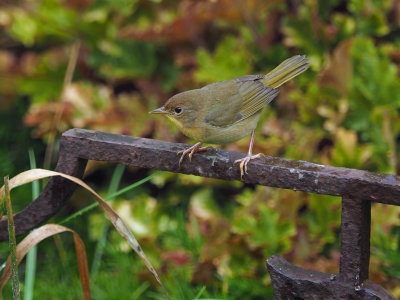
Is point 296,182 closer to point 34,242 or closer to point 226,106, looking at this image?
point 34,242

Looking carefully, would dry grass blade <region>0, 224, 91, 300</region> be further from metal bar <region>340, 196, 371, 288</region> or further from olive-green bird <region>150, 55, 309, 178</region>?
metal bar <region>340, 196, 371, 288</region>

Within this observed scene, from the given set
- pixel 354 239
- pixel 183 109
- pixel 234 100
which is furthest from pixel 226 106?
pixel 354 239

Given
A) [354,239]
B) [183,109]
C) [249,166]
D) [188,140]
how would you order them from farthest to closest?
1. [188,140]
2. [183,109]
3. [249,166]
4. [354,239]

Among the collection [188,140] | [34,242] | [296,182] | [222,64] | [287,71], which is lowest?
[34,242]

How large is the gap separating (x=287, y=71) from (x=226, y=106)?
27 cm

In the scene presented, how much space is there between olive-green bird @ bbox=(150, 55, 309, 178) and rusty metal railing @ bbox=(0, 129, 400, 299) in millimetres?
547

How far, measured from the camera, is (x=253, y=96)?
90.7 inches

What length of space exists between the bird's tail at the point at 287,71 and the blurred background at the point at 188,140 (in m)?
0.36

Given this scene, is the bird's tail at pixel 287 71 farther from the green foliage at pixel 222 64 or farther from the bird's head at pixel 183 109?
the green foliage at pixel 222 64

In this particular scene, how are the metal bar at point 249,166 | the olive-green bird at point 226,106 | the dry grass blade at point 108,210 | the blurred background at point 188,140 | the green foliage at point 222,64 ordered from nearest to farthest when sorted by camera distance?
the metal bar at point 249,166
the dry grass blade at point 108,210
the olive-green bird at point 226,106
the blurred background at point 188,140
the green foliage at point 222,64

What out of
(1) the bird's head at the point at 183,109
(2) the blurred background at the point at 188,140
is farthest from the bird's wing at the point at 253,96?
(2) the blurred background at the point at 188,140

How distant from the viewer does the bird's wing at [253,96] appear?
7.48 ft

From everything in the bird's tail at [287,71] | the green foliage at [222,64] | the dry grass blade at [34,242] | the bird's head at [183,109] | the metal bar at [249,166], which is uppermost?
the green foliage at [222,64]

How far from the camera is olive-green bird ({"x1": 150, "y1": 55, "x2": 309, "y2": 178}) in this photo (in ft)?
7.16
